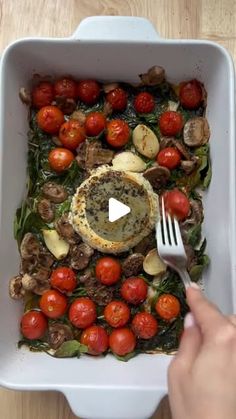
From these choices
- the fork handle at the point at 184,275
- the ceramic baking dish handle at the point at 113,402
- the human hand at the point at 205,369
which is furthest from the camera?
the fork handle at the point at 184,275

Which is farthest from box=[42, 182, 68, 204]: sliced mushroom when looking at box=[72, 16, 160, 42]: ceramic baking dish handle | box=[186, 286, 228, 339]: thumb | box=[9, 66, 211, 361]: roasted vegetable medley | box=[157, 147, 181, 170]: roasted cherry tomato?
box=[186, 286, 228, 339]: thumb

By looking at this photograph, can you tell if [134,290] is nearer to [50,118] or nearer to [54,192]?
[54,192]

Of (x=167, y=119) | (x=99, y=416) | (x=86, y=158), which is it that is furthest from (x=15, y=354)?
(x=167, y=119)

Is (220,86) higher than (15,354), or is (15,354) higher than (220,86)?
(220,86)

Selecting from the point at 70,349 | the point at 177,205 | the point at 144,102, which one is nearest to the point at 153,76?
the point at 144,102

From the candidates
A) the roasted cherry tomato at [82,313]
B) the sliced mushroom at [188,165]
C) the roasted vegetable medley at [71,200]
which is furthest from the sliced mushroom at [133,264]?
the sliced mushroom at [188,165]

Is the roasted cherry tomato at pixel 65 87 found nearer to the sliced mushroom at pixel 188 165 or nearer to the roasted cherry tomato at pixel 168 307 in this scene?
the sliced mushroom at pixel 188 165

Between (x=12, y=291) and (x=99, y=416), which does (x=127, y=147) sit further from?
(x=99, y=416)
